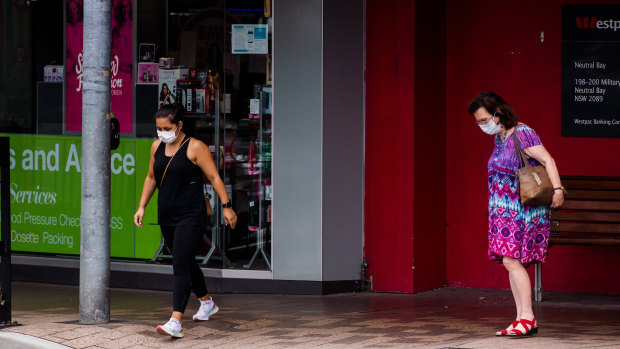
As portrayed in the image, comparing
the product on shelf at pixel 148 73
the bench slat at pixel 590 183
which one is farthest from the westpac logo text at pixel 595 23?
the product on shelf at pixel 148 73

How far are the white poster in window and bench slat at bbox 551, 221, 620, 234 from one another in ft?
10.0

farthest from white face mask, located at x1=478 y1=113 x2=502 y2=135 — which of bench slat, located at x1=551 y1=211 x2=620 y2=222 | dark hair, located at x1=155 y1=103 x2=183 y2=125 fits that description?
bench slat, located at x1=551 y1=211 x2=620 y2=222

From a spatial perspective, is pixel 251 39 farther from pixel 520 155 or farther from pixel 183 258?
pixel 520 155

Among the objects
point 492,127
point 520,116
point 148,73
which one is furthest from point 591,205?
point 148,73

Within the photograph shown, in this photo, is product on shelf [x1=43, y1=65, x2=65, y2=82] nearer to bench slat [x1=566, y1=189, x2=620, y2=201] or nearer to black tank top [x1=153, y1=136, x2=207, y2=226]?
black tank top [x1=153, y1=136, x2=207, y2=226]

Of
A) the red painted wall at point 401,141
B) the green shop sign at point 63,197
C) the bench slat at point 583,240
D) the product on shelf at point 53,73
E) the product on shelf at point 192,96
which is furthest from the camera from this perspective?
the product on shelf at point 53,73

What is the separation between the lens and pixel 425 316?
8.23 metres

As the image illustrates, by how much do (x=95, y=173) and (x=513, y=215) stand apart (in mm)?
3044

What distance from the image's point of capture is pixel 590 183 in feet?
29.9

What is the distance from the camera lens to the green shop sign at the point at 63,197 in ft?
32.7

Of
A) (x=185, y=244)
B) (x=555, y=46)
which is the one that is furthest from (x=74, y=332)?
(x=555, y=46)

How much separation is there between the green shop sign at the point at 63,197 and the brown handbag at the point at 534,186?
4.22 meters

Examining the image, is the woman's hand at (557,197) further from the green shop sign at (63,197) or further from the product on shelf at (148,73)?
the product on shelf at (148,73)

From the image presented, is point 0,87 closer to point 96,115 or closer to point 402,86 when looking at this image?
point 96,115
